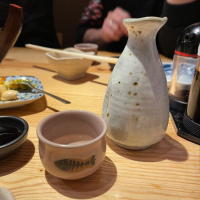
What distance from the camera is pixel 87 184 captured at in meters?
0.43

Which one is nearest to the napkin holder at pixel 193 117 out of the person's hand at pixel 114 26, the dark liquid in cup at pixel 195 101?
the dark liquid in cup at pixel 195 101

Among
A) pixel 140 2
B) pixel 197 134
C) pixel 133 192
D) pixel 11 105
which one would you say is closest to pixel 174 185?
pixel 133 192

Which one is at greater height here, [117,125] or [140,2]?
[140,2]

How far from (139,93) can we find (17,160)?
33 centimetres

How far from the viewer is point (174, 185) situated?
1.42ft

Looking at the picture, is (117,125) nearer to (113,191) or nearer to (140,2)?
(113,191)

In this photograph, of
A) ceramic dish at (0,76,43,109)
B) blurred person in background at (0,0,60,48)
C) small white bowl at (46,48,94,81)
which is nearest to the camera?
ceramic dish at (0,76,43,109)

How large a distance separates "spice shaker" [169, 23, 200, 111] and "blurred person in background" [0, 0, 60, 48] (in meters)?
1.46

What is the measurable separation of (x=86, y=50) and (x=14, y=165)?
88cm

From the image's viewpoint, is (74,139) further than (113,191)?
Yes

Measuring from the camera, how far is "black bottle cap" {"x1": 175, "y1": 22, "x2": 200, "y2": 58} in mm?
Answer: 683

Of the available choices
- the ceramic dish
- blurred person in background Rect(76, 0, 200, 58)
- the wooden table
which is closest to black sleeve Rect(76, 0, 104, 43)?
blurred person in background Rect(76, 0, 200, 58)

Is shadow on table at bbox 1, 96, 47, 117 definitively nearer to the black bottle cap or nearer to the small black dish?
the small black dish

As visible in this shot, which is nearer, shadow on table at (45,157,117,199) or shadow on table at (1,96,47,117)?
shadow on table at (45,157,117,199)
